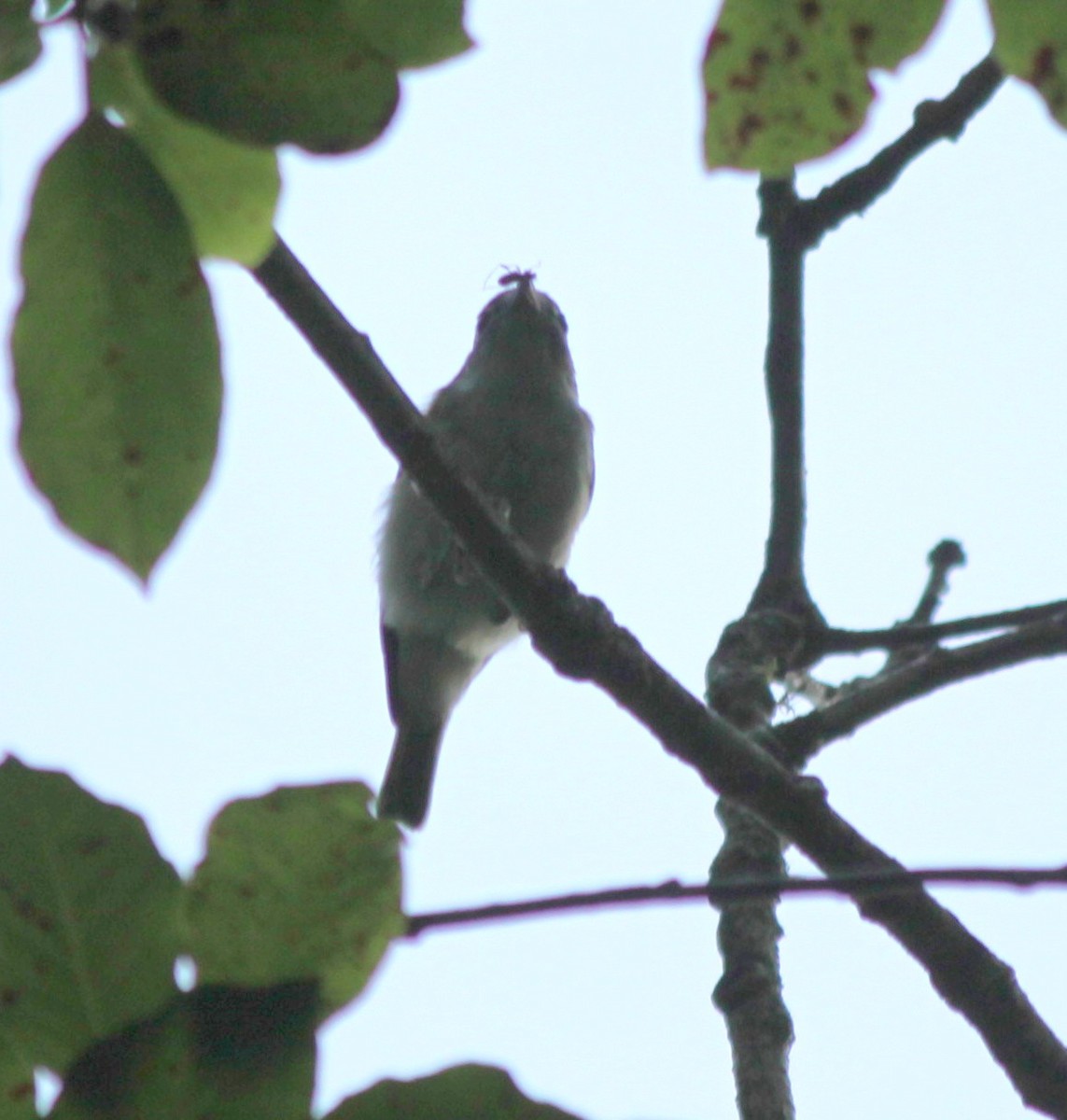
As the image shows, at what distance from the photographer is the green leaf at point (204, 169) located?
104 cm

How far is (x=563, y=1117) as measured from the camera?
976 millimetres

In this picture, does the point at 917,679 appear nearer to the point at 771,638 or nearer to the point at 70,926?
the point at 771,638

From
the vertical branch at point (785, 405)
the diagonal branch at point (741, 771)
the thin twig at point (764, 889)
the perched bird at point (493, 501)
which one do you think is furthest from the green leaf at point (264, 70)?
the perched bird at point (493, 501)

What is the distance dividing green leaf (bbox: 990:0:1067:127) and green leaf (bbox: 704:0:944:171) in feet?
0.34

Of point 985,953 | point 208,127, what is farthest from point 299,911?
point 985,953

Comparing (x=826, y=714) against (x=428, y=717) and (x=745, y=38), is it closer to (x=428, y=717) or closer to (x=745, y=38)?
(x=745, y=38)

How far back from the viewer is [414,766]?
306 inches

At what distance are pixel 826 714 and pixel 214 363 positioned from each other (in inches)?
92.6

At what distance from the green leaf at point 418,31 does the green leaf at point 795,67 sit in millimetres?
168

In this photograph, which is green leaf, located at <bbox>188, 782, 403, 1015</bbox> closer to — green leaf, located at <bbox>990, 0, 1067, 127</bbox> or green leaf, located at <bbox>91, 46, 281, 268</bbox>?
green leaf, located at <bbox>91, 46, 281, 268</bbox>

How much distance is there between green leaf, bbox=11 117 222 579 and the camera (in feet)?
3.29

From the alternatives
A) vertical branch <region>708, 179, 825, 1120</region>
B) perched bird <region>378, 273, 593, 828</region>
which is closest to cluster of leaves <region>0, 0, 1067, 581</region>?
vertical branch <region>708, 179, 825, 1120</region>

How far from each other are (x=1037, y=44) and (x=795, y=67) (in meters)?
0.17

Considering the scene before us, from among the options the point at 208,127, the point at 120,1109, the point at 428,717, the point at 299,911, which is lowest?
the point at 120,1109
